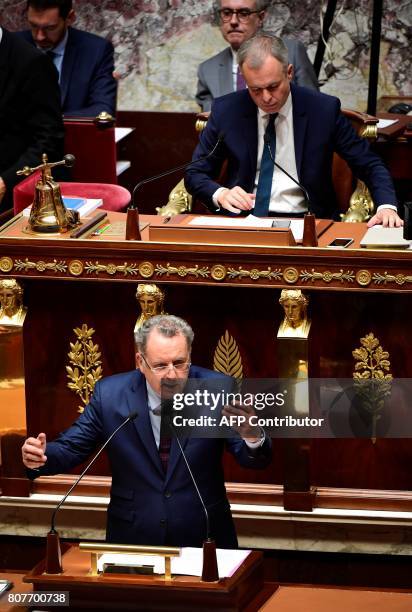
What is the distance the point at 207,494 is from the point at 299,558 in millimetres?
862

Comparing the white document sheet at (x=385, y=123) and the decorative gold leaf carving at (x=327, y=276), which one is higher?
the white document sheet at (x=385, y=123)

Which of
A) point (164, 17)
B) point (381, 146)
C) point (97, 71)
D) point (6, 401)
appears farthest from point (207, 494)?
point (164, 17)

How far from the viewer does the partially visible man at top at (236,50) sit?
257 inches

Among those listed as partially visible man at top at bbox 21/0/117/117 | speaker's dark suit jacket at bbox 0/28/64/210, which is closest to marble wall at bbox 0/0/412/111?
partially visible man at top at bbox 21/0/117/117

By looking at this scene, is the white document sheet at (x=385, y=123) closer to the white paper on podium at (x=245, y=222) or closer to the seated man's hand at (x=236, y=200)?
the seated man's hand at (x=236, y=200)

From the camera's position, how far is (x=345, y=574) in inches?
190

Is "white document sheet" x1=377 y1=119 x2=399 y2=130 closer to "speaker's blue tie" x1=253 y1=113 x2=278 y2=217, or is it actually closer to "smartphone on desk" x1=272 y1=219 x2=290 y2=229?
"speaker's blue tie" x1=253 y1=113 x2=278 y2=217

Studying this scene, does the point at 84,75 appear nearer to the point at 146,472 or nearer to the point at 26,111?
the point at 26,111

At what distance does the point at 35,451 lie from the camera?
3.96m

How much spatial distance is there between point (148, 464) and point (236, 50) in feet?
10.1

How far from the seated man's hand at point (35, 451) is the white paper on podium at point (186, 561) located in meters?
0.53

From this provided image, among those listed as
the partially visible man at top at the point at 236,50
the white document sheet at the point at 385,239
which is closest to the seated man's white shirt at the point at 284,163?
the white document sheet at the point at 385,239

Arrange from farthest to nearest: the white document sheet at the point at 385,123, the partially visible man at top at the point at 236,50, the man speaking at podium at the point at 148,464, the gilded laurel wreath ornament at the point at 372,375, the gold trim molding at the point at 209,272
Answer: the white document sheet at the point at 385,123 < the partially visible man at top at the point at 236,50 < the gilded laurel wreath ornament at the point at 372,375 < the gold trim molding at the point at 209,272 < the man speaking at podium at the point at 148,464

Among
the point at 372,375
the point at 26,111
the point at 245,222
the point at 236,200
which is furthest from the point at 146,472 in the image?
the point at 26,111
